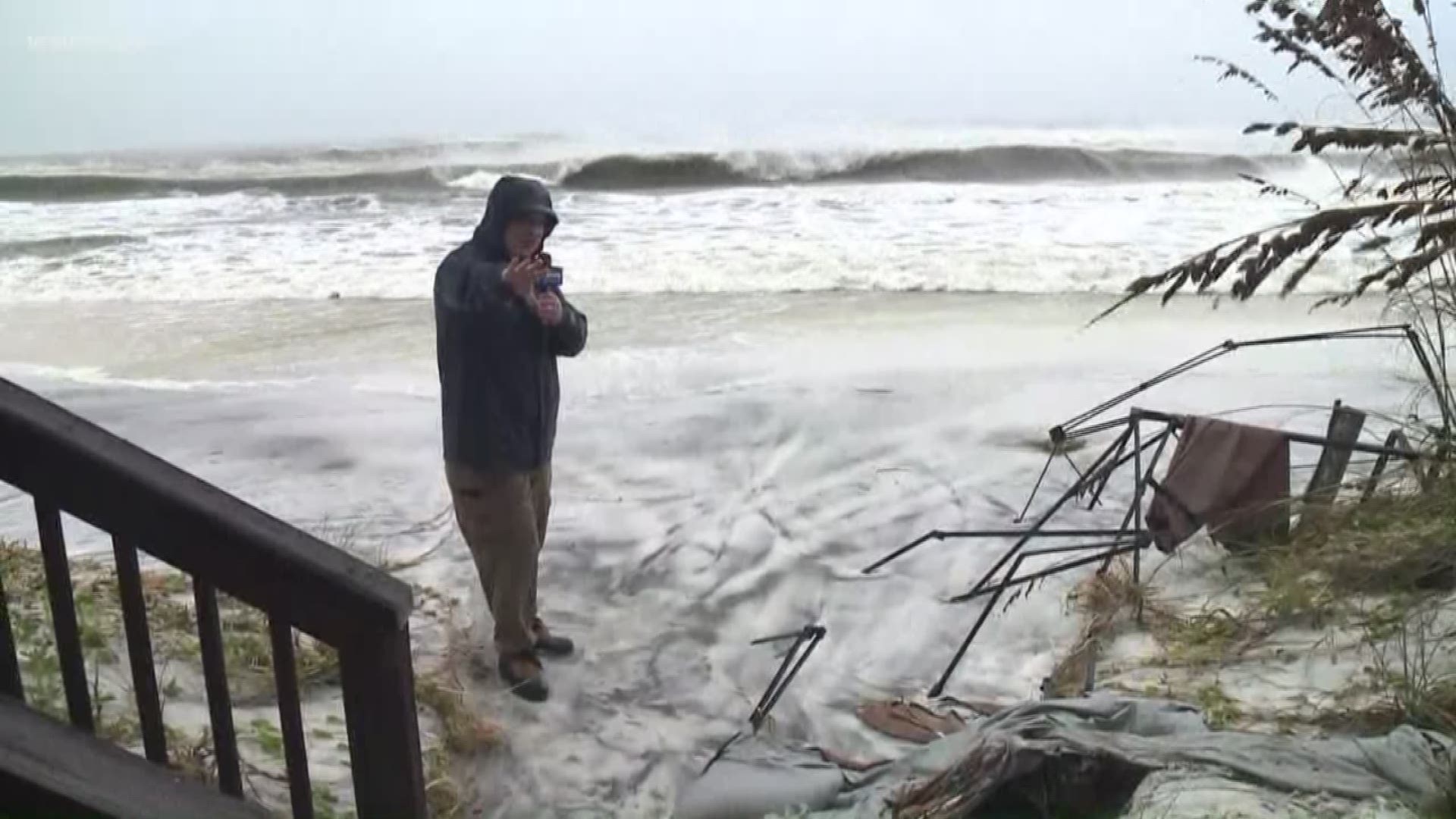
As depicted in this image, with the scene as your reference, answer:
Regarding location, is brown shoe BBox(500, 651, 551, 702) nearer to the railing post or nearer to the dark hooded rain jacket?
the dark hooded rain jacket

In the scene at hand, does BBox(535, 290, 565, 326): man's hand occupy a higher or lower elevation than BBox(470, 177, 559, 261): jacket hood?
lower

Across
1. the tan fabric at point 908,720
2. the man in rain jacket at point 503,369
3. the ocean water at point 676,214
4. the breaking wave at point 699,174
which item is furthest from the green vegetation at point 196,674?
the breaking wave at point 699,174

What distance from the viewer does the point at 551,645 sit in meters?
3.86

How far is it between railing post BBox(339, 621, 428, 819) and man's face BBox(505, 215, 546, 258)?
66.2 inches

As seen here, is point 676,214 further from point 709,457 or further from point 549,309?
point 549,309

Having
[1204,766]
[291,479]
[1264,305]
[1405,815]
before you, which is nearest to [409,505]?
[291,479]

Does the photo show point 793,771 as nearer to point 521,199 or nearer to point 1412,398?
point 521,199

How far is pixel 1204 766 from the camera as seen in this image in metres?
2.33

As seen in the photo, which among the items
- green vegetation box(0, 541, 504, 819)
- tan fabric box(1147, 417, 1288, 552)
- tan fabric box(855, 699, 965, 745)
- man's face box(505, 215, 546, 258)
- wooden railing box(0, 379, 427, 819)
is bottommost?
tan fabric box(855, 699, 965, 745)

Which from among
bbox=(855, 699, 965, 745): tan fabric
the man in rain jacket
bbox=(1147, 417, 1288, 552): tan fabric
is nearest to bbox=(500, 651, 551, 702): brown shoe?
→ the man in rain jacket

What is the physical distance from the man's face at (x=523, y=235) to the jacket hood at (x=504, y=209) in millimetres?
13

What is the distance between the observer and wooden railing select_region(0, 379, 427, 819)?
5.45ft

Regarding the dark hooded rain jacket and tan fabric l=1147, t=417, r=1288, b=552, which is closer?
the dark hooded rain jacket

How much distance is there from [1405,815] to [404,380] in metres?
6.06
